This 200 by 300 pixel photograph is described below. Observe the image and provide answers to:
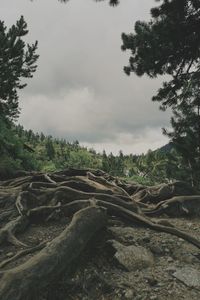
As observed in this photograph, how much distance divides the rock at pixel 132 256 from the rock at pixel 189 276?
479 millimetres

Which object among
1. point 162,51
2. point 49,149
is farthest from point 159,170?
point 49,149

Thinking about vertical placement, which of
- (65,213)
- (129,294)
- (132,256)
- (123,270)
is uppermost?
(65,213)

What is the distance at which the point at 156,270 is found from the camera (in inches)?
247

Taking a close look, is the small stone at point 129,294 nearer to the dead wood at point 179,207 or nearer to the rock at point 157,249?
the rock at point 157,249

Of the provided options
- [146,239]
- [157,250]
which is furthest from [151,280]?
[146,239]

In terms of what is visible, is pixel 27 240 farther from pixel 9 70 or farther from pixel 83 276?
pixel 9 70

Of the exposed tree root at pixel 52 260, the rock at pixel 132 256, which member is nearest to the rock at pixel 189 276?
the rock at pixel 132 256

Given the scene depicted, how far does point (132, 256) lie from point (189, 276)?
36.2 inches

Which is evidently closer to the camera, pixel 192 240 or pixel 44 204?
pixel 192 240

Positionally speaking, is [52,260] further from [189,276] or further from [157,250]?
[157,250]

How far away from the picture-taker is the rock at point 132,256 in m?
6.31

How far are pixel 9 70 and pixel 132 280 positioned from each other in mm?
18335

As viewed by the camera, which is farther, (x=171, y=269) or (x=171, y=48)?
(x=171, y=48)

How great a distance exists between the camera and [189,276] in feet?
19.9
